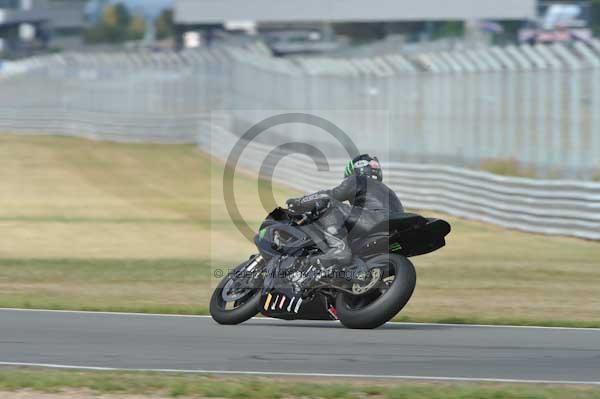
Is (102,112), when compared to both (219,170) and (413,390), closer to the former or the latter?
(219,170)

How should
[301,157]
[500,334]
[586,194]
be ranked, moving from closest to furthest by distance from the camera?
[500,334], [586,194], [301,157]

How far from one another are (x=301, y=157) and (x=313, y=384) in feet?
68.7

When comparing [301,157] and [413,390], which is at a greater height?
[413,390]

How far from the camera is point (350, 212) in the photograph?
10.3 metres

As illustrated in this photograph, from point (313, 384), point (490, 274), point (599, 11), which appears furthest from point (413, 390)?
point (599, 11)

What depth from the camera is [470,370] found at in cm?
871

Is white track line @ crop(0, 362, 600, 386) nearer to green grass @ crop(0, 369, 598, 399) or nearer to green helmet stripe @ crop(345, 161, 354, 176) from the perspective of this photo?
green grass @ crop(0, 369, 598, 399)

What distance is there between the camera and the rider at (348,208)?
10.1 metres

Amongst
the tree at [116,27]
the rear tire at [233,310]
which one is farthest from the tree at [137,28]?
the rear tire at [233,310]

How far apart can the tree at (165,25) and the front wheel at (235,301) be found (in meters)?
115

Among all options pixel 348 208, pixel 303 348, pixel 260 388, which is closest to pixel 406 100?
pixel 348 208

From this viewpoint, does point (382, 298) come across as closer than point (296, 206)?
Yes

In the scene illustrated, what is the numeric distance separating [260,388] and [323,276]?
234 centimetres

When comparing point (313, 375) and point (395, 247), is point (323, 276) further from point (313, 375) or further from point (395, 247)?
point (313, 375)
